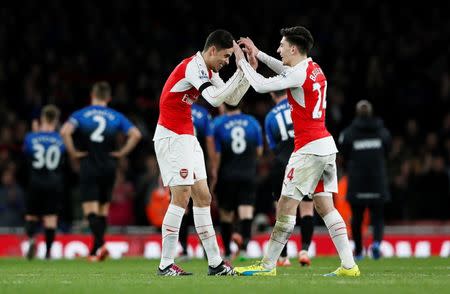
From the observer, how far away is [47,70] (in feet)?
83.1

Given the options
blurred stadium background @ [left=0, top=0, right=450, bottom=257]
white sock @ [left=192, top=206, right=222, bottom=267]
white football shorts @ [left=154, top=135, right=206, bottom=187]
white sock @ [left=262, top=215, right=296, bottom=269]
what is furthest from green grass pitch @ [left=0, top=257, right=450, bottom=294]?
Answer: blurred stadium background @ [left=0, top=0, right=450, bottom=257]

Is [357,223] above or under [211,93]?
under

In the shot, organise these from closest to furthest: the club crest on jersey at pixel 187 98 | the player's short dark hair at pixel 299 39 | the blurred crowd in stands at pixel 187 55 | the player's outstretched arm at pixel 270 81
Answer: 1. the player's outstretched arm at pixel 270 81
2. the player's short dark hair at pixel 299 39
3. the club crest on jersey at pixel 187 98
4. the blurred crowd in stands at pixel 187 55

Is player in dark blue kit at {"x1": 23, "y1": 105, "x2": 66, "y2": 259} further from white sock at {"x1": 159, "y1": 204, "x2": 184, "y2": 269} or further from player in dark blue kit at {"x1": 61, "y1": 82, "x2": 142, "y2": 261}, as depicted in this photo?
white sock at {"x1": 159, "y1": 204, "x2": 184, "y2": 269}

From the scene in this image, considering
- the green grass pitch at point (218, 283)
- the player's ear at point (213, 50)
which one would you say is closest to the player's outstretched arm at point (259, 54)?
the player's ear at point (213, 50)

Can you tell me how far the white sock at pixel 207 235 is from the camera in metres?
11.3

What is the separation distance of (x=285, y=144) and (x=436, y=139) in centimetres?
986

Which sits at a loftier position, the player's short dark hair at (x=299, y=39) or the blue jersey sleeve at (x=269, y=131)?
the player's short dark hair at (x=299, y=39)

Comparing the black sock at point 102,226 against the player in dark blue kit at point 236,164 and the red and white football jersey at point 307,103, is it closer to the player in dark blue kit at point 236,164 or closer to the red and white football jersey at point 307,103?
the player in dark blue kit at point 236,164

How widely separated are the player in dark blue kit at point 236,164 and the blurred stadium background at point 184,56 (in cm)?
318

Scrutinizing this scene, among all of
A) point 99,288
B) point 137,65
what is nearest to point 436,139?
point 137,65

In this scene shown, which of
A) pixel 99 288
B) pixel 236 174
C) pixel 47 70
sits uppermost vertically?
pixel 47 70

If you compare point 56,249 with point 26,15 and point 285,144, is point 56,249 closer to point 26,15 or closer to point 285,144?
point 285,144

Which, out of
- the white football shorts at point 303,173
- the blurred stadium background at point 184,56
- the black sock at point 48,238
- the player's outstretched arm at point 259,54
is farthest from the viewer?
the blurred stadium background at point 184,56
